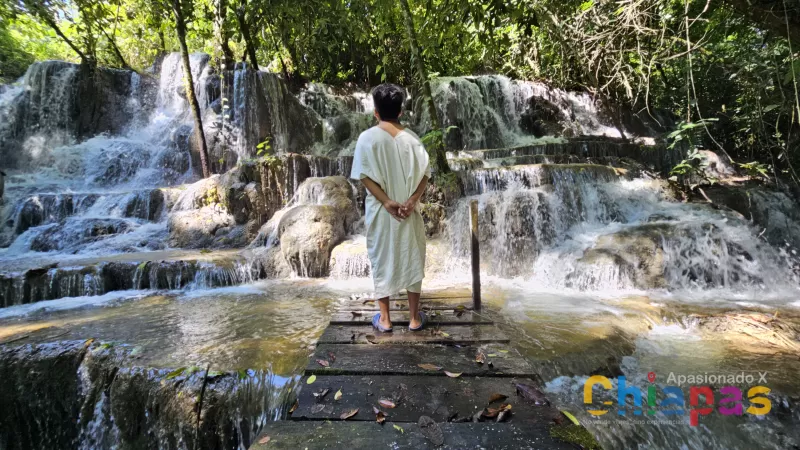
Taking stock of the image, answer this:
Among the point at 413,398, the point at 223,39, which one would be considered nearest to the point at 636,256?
the point at 413,398

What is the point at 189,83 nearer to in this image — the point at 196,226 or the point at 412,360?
the point at 196,226

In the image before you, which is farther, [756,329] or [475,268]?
[756,329]

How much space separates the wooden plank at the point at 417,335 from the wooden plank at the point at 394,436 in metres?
1.01

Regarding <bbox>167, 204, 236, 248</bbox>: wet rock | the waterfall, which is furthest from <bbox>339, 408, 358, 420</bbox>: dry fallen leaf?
<bbox>167, 204, 236, 248</bbox>: wet rock

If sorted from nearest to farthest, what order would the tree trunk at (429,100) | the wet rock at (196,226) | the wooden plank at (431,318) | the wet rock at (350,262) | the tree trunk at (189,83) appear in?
the wooden plank at (431,318)
the wet rock at (350,262)
the tree trunk at (429,100)
the wet rock at (196,226)
the tree trunk at (189,83)

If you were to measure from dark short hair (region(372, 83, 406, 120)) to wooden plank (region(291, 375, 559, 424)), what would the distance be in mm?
1788

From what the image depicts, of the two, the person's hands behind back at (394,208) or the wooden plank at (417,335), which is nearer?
the person's hands behind back at (394,208)

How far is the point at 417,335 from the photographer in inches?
116

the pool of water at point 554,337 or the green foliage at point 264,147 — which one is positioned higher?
the green foliage at point 264,147

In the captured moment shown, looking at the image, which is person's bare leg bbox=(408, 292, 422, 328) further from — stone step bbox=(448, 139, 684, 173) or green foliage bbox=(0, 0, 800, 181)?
stone step bbox=(448, 139, 684, 173)

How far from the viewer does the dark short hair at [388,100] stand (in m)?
2.74

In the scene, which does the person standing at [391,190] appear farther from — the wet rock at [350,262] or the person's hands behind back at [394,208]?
the wet rock at [350,262]

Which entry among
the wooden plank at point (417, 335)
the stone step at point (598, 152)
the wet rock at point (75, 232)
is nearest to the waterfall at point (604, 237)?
the stone step at point (598, 152)

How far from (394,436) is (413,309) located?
1.37 m
